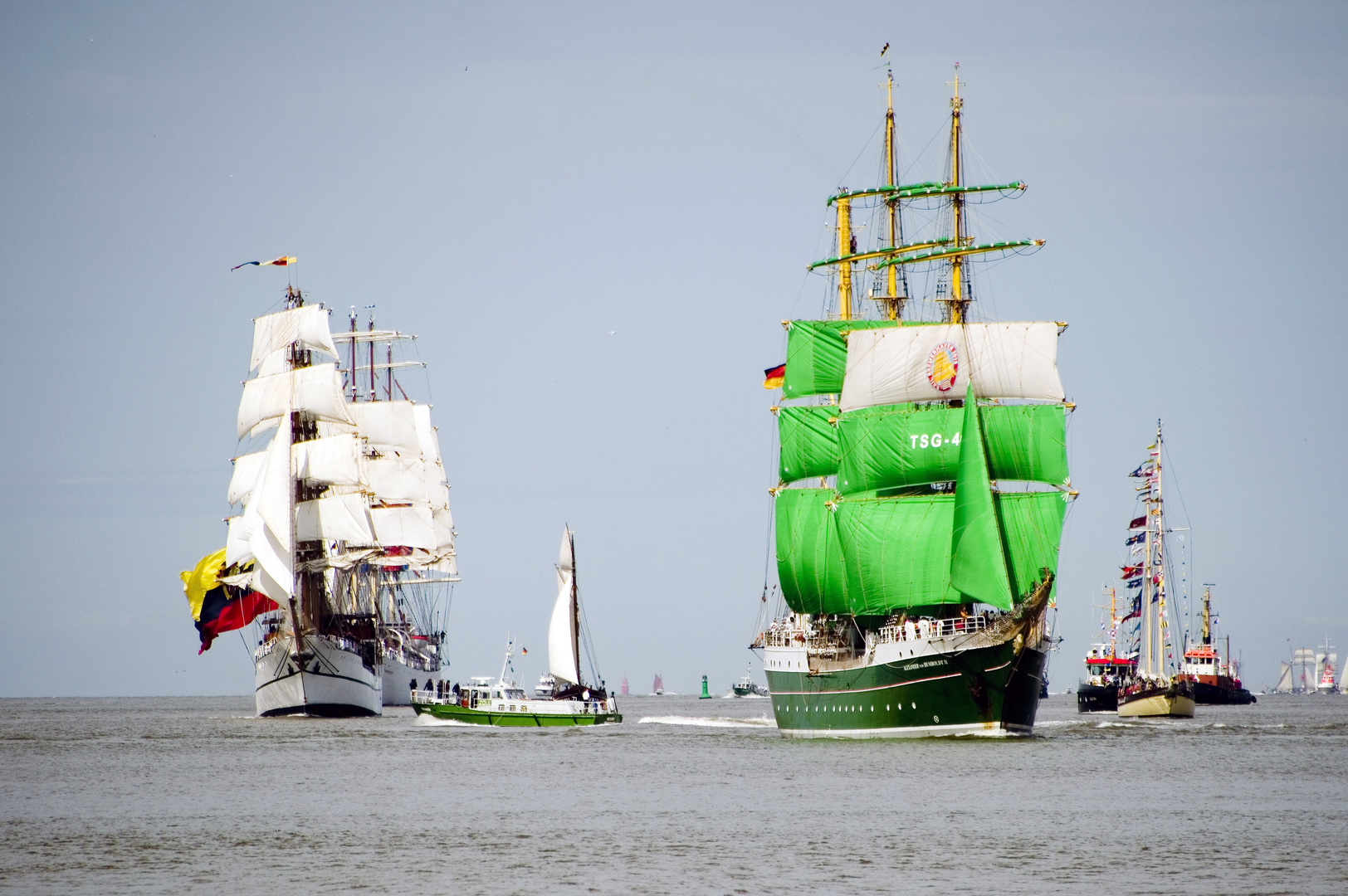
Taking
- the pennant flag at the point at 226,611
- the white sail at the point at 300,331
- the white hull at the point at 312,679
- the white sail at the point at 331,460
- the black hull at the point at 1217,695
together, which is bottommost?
the black hull at the point at 1217,695

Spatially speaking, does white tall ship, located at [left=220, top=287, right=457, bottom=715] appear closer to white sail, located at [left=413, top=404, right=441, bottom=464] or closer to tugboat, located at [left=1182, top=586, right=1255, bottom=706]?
white sail, located at [left=413, top=404, right=441, bottom=464]

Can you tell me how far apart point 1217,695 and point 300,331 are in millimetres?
96292

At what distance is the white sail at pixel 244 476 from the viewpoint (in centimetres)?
11362

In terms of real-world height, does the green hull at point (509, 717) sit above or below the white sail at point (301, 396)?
below

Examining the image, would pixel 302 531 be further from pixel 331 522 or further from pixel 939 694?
pixel 939 694

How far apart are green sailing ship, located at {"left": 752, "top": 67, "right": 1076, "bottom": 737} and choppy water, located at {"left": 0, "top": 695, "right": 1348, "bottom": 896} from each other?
277 cm

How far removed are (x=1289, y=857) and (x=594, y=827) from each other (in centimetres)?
1729

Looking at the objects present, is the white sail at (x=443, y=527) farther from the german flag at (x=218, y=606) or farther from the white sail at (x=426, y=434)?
the german flag at (x=218, y=606)

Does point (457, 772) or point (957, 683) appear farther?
point (957, 683)

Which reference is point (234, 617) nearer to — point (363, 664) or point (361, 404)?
point (363, 664)

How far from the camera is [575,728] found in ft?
329

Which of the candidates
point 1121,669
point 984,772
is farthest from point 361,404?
point 984,772

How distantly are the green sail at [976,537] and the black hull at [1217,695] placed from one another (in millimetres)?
87903

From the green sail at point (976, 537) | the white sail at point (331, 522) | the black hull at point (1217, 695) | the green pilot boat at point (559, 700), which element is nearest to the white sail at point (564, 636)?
the green pilot boat at point (559, 700)
